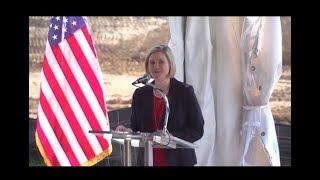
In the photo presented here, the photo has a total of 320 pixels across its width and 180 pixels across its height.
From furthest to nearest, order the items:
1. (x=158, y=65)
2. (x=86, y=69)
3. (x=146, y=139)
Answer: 1. (x=86, y=69)
2. (x=158, y=65)
3. (x=146, y=139)

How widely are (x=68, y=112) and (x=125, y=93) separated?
0.39 meters

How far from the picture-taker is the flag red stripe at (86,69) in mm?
4117

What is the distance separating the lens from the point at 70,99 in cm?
409

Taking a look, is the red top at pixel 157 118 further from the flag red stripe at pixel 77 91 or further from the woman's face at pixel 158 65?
the flag red stripe at pixel 77 91

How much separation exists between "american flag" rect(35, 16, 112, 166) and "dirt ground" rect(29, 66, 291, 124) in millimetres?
105

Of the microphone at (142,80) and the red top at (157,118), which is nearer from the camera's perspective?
the microphone at (142,80)

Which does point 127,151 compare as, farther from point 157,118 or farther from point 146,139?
point 157,118

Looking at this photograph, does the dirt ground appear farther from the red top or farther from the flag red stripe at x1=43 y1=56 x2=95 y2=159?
the red top

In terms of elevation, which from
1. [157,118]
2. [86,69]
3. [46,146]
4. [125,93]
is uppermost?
[86,69]


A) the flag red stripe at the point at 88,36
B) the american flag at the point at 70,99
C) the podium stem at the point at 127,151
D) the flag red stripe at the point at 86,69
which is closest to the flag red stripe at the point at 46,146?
the american flag at the point at 70,99

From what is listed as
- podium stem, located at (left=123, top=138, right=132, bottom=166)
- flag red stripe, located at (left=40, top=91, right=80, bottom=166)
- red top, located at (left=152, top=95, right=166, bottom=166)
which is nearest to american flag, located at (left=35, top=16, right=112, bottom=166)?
flag red stripe, located at (left=40, top=91, right=80, bottom=166)

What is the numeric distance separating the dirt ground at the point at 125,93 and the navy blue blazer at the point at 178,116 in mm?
513

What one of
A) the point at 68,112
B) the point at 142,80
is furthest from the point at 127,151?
the point at 68,112

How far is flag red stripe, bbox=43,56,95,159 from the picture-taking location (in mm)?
4074
